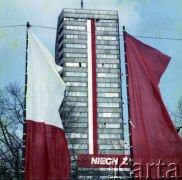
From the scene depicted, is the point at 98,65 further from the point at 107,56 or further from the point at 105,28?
the point at 105,28

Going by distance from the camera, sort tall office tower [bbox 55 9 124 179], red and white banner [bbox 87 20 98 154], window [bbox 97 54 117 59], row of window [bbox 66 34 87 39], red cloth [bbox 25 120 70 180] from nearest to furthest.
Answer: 1. red cloth [bbox 25 120 70 180]
2. red and white banner [bbox 87 20 98 154]
3. tall office tower [bbox 55 9 124 179]
4. row of window [bbox 66 34 87 39]
5. window [bbox 97 54 117 59]

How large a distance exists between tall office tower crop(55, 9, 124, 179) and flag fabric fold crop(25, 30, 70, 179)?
113399 mm

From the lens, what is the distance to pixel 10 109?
24.7 m

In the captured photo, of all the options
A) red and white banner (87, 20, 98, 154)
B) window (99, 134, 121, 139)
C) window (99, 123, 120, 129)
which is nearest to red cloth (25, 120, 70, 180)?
red and white banner (87, 20, 98, 154)

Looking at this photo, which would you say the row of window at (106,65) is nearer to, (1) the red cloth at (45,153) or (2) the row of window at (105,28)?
(2) the row of window at (105,28)

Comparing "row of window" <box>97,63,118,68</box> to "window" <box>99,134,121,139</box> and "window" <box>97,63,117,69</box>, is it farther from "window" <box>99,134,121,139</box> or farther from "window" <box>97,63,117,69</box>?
"window" <box>99,134,121,139</box>

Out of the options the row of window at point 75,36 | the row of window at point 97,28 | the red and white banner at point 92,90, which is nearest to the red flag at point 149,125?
the red and white banner at point 92,90

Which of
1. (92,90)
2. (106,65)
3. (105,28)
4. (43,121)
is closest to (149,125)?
(43,121)

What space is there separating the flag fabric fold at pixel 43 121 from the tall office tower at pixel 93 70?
372 feet

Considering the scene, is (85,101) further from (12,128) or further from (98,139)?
(12,128)

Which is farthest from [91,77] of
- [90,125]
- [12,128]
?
[12,128]

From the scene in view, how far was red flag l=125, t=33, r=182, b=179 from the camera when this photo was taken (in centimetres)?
1387

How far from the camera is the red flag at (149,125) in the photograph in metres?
13.9

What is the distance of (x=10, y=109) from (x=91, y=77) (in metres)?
111
